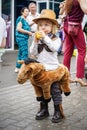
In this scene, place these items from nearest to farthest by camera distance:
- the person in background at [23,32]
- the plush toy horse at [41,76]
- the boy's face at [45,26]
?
the plush toy horse at [41,76]
the boy's face at [45,26]
the person in background at [23,32]

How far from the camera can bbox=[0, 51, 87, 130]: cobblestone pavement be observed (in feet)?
17.3

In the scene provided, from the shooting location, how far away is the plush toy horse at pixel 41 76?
4.97 meters

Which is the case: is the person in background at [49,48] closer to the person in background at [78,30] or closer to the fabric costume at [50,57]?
the fabric costume at [50,57]

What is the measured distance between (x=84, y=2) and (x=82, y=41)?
3.23ft

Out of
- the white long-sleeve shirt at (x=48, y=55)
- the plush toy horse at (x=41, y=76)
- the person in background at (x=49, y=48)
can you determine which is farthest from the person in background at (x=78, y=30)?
the plush toy horse at (x=41, y=76)

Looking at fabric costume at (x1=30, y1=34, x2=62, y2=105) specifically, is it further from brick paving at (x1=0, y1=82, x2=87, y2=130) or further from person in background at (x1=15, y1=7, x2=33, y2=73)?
person in background at (x1=15, y1=7, x2=33, y2=73)

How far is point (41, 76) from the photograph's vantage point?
16.9 feet

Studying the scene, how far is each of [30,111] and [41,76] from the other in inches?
41.5

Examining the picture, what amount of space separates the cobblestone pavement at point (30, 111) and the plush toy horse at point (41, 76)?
1.31 feet

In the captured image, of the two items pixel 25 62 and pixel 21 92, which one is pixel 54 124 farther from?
pixel 21 92

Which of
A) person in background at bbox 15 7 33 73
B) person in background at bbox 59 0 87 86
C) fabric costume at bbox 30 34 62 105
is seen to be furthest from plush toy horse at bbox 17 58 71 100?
person in background at bbox 15 7 33 73

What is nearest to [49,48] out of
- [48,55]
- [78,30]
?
[48,55]

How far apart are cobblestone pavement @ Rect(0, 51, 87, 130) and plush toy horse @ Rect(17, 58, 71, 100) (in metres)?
0.40

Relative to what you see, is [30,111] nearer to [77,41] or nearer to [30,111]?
[30,111]
